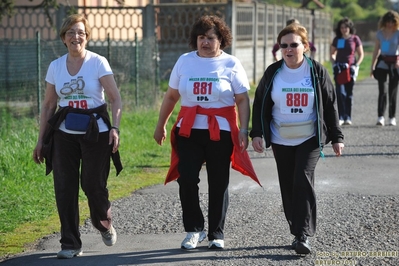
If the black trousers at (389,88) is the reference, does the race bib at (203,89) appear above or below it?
above

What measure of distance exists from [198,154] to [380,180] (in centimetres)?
373

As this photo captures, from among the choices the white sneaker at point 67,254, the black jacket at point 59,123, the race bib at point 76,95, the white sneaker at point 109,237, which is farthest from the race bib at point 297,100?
the white sneaker at point 67,254

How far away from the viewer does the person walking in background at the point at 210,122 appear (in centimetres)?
679

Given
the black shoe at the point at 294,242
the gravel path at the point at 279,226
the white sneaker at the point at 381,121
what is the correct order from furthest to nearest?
the white sneaker at the point at 381,121 < the black shoe at the point at 294,242 < the gravel path at the point at 279,226

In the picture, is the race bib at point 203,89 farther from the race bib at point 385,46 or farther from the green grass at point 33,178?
the race bib at point 385,46

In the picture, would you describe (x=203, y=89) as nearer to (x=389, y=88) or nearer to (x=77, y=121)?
(x=77, y=121)

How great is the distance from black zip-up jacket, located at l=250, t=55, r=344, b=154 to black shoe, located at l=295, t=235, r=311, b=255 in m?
0.74

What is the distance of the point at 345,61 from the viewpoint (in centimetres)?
1522

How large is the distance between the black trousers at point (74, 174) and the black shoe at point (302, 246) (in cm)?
154

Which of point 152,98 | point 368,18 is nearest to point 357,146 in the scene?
point 152,98

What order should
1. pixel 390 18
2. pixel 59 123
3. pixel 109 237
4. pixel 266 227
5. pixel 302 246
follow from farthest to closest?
pixel 390 18 < pixel 266 227 < pixel 109 237 < pixel 59 123 < pixel 302 246

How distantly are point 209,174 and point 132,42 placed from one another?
10960 mm

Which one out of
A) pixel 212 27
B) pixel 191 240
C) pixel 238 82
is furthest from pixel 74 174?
pixel 212 27

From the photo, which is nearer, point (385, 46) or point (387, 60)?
point (385, 46)
